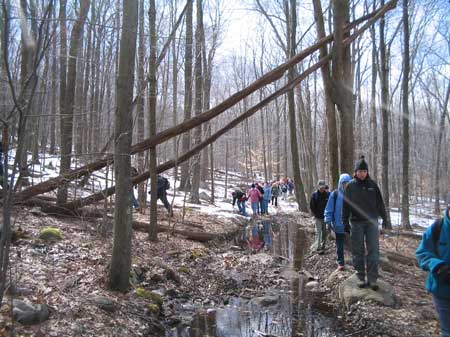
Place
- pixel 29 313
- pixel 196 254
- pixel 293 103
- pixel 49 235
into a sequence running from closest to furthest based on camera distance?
pixel 29 313 < pixel 49 235 < pixel 196 254 < pixel 293 103

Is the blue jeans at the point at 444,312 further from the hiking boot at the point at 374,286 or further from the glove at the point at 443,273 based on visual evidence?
the hiking boot at the point at 374,286

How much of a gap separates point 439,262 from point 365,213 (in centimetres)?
295

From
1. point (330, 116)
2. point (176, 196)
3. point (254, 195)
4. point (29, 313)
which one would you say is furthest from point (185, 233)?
point (176, 196)

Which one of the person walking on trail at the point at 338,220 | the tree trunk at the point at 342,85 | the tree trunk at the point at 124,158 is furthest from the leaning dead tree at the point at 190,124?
the person walking on trail at the point at 338,220

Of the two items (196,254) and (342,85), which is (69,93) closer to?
(196,254)

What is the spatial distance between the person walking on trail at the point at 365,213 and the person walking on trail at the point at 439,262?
2.76 meters

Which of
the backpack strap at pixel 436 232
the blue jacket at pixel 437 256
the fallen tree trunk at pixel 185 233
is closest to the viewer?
the blue jacket at pixel 437 256

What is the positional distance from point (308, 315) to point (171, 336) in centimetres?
241

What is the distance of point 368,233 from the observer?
6.23 m

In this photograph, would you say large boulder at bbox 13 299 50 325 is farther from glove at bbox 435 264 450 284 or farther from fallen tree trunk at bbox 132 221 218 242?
fallen tree trunk at bbox 132 221 218 242

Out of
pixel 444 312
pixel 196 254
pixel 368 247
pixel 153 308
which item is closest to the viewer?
pixel 444 312

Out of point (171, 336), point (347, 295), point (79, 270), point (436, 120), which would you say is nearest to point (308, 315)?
point (347, 295)

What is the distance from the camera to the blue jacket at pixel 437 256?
3.30m

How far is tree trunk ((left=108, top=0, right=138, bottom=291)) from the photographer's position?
601cm
